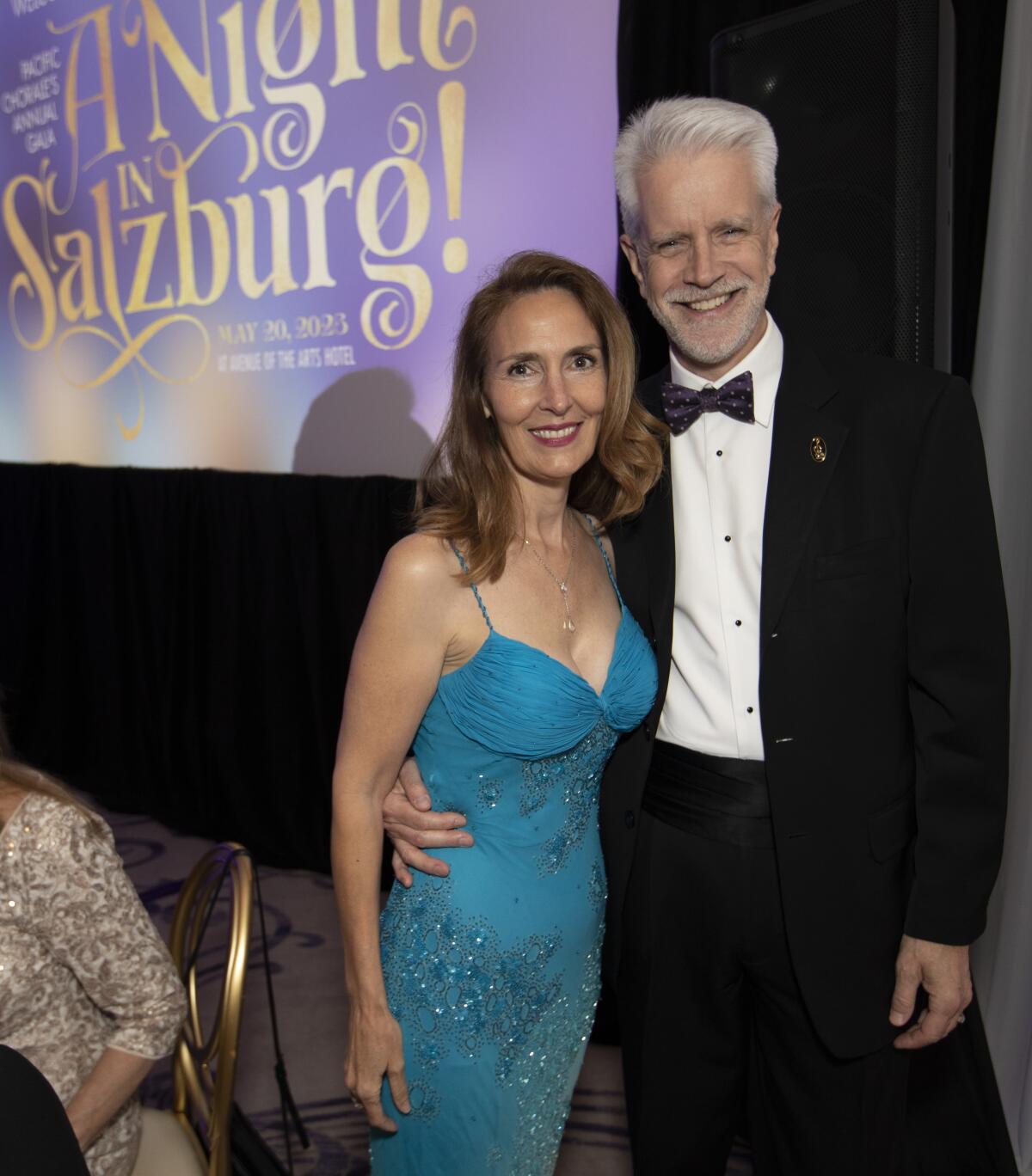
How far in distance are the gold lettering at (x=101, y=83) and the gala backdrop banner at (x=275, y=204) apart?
→ 11mm

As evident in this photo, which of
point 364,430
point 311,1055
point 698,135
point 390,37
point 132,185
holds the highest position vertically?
point 390,37

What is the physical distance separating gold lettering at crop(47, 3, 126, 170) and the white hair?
11.7 feet

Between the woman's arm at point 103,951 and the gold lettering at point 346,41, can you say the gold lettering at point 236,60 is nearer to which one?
the gold lettering at point 346,41

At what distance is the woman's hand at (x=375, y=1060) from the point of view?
1738 mm

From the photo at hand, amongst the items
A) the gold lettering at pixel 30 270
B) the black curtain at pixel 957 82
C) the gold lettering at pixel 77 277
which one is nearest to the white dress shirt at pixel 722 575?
the black curtain at pixel 957 82

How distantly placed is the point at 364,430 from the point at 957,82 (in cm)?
221

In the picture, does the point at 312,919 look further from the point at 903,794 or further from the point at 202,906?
the point at 903,794

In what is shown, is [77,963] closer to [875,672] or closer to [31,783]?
[31,783]

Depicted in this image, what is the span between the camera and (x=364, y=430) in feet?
13.6

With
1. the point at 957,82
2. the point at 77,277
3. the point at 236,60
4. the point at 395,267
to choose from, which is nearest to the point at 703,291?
the point at 957,82

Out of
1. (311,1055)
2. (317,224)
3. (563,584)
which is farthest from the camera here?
(317,224)

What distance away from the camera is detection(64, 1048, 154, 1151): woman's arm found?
5.24 feet

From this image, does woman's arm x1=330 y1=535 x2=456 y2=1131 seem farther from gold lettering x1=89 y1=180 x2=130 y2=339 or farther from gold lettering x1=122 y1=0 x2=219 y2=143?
gold lettering x1=89 y1=180 x2=130 y2=339

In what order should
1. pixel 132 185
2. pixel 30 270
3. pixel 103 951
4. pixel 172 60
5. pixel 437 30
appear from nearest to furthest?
1. pixel 103 951
2. pixel 437 30
3. pixel 172 60
4. pixel 132 185
5. pixel 30 270
